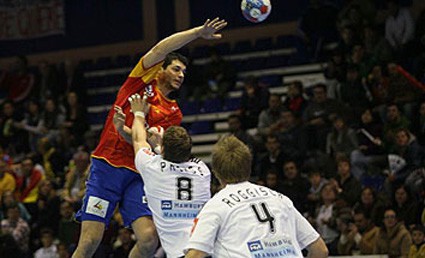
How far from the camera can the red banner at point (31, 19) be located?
2422 cm

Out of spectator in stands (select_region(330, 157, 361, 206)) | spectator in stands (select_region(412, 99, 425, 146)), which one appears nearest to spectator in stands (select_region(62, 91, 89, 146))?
spectator in stands (select_region(330, 157, 361, 206))

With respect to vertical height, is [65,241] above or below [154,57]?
below

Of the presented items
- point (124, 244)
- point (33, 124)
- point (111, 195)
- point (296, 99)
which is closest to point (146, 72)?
point (111, 195)

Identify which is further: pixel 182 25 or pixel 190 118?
pixel 182 25

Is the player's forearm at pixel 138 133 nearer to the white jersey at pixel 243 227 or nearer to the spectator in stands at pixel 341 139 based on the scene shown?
the white jersey at pixel 243 227

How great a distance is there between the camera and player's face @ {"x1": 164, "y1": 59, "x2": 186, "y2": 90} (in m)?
9.67

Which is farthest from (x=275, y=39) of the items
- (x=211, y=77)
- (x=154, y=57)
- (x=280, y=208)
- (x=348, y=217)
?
(x=280, y=208)

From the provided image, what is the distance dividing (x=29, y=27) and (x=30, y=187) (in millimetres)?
6774

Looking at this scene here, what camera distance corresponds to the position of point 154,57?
945cm

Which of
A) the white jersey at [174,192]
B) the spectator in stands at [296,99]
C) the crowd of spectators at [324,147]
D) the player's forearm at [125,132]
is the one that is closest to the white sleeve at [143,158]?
the white jersey at [174,192]

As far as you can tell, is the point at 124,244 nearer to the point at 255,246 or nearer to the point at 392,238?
the point at 392,238

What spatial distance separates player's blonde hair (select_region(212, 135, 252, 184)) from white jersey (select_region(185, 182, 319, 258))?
0.22ft

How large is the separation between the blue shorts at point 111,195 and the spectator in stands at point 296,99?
814 cm

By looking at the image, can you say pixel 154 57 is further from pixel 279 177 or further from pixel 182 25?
pixel 182 25
